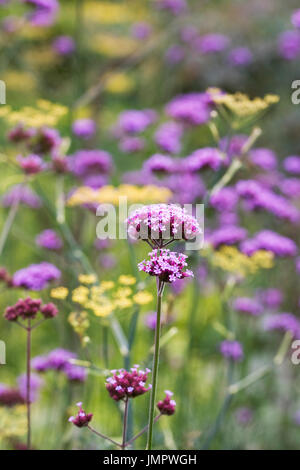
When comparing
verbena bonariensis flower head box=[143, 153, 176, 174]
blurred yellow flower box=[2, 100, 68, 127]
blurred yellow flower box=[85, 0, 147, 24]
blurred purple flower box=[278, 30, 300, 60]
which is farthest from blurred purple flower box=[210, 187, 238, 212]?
blurred yellow flower box=[85, 0, 147, 24]

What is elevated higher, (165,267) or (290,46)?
(290,46)

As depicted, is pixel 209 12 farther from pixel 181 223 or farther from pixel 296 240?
pixel 181 223

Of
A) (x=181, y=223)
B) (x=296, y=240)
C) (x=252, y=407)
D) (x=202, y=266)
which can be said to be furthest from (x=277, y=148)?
(x=181, y=223)

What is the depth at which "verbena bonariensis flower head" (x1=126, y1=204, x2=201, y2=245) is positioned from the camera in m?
0.80

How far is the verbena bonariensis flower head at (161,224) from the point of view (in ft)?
2.61

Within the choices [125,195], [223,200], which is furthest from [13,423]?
[223,200]

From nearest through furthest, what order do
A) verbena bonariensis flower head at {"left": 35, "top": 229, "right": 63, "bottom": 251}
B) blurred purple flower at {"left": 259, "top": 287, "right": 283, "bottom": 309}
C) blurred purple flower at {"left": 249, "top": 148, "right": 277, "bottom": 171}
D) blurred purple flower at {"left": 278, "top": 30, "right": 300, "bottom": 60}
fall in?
verbena bonariensis flower head at {"left": 35, "top": 229, "right": 63, "bottom": 251}, blurred purple flower at {"left": 249, "top": 148, "right": 277, "bottom": 171}, blurred purple flower at {"left": 259, "top": 287, "right": 283, "bottom": 309}, blurred purple flower at {"left": 278, "top": 30, "right": 300, "bottom": 60}

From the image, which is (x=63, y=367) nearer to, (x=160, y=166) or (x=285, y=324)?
(x=160, y=166)

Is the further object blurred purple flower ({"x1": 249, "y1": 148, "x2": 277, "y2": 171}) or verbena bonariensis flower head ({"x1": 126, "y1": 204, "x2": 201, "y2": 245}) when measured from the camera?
blurred purple flower ({"x1": 249, "y1": 148, "x2": 277, "y2": 171})

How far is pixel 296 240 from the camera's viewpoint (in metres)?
2.92

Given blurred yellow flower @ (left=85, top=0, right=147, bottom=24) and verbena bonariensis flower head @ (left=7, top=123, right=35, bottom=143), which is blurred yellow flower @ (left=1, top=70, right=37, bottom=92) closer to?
blurred yellow flower @ (left=85, top=0, right=147, bottom=24)

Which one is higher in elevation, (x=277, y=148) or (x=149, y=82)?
(x=149, y=82)

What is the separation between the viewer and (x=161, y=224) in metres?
0.80
